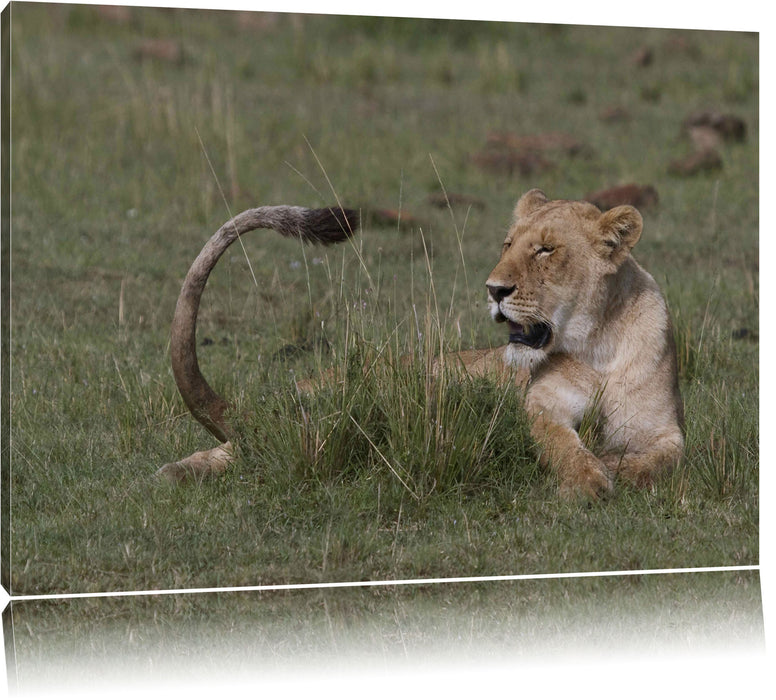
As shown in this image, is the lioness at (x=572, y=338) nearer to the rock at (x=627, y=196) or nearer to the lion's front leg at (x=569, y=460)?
the lion's front leg at (x=569, y=460)

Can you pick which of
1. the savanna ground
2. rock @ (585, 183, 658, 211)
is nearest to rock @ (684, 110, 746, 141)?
the savanna ground

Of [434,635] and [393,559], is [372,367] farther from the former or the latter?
[434,635]

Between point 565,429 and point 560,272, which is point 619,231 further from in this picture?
point 565,429

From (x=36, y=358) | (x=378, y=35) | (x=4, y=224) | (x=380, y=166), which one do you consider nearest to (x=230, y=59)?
(x=378, y=35)

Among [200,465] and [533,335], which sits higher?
[533,335]

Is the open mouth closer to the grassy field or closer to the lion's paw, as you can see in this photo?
the grassy field

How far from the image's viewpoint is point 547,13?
6.40 metres

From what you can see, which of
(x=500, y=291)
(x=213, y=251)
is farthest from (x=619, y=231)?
(x=213, y=251)

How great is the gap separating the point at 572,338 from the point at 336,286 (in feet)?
10.3

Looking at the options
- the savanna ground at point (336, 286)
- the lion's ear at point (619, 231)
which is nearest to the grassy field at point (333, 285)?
the savanna ground at point (336, 286)

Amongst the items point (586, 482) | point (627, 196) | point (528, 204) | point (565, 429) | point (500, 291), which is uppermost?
point (627, 196)

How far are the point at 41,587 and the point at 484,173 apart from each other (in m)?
6.95

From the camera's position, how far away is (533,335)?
593 centimetres

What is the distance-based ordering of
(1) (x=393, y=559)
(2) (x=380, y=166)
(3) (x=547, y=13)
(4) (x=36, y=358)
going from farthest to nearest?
(2) (x=380, y=166) → (4) (x=36, y=358) → (3) (x=547, y=13) → (1) (x=393, y=559)
